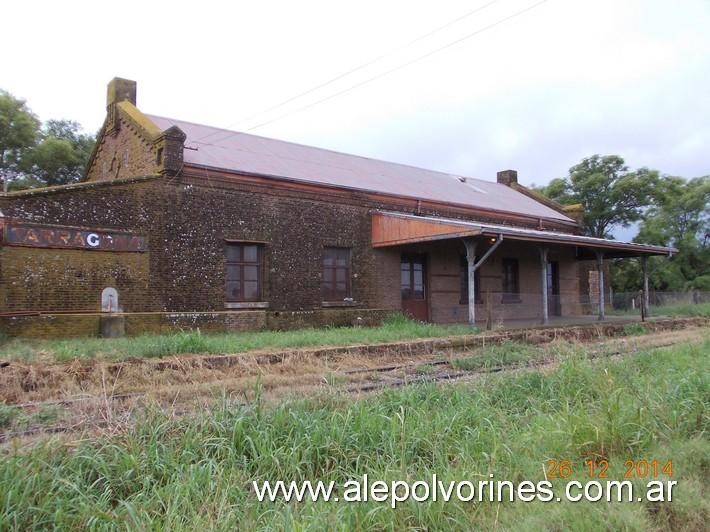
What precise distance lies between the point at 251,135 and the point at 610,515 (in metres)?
20.2

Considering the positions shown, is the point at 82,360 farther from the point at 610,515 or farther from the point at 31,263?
the point at 610,515

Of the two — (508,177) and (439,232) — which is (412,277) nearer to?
(439,232)

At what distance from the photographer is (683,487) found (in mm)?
3682

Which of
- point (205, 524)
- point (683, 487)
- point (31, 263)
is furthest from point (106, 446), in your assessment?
point (31, 263)

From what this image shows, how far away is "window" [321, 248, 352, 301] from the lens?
17469mm

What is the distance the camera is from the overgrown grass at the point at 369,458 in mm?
3459

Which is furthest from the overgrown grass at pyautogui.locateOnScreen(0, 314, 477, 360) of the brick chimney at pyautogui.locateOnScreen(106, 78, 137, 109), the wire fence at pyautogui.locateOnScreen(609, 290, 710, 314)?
the wire fence at pyautogui.locateOnScreen(609, 290, 710, 314)

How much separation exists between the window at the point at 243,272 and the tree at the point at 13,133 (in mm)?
21251

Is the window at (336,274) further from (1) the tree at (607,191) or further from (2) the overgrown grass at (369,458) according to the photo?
(1) the tree at (607,191)

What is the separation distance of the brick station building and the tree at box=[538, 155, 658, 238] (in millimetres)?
19744

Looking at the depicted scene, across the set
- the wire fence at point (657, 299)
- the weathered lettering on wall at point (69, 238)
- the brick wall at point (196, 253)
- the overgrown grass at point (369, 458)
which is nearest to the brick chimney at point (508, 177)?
the wire fence at point (657, 299)

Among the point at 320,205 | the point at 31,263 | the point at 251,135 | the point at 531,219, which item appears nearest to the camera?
the point at 31,263

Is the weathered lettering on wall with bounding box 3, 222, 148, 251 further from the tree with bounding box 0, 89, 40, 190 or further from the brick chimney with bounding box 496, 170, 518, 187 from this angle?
the brick chimney with bounding box 496, 170, 518, 187

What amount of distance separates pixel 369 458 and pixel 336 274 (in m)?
13.4
